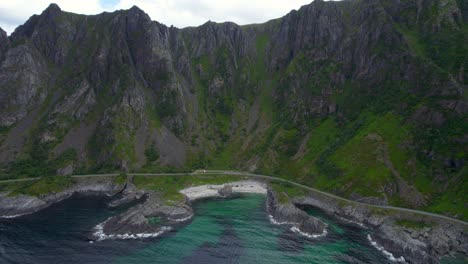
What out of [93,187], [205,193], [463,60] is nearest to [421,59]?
[463,60]

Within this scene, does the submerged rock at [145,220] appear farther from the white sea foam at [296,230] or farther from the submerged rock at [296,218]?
the submerged rock at [296,218]

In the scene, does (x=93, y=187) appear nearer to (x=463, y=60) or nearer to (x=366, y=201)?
(x=366, y=201)

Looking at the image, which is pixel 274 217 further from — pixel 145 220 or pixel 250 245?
pixel 145 220

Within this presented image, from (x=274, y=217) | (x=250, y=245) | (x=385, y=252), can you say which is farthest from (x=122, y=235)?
(x=385, y=252)

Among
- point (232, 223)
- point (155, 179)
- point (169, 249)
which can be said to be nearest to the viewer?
point (169, 249)

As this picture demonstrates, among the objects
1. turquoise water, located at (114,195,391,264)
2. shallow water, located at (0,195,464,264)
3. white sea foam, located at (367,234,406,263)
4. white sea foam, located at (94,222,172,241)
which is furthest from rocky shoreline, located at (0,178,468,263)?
turquoise water, located at (114,195,391,264)

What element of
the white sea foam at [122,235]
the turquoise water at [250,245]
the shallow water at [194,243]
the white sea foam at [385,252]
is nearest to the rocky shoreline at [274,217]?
the white sea foam at [122,235]

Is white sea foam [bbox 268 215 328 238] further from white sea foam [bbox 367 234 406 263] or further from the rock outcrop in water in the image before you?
the rock outcrop in water
